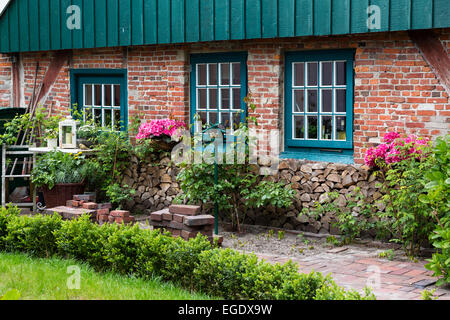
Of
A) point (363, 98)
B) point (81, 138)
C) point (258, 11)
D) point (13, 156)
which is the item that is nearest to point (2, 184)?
point (13, 156)

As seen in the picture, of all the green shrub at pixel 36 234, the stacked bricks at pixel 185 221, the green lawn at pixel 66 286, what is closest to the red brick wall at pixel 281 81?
the stacked bricks at pixel 185 221

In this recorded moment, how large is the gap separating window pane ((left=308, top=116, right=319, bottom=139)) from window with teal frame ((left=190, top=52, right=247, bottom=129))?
100cm

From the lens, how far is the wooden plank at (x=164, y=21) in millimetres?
10680

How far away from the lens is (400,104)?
866 centimetres

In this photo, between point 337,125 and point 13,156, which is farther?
point 13,156

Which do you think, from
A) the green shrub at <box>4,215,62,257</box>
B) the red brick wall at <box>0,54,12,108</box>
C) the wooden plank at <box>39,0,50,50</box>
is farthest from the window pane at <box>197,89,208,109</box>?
the red brick wall at <box>0,54,12,108</box>

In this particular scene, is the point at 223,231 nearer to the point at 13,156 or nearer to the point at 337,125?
the point at 337,125

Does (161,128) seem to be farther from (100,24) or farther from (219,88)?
(100,24)

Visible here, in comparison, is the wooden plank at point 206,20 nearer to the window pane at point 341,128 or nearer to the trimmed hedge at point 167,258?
the window pane at point 341,128

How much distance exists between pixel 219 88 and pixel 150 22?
1641 mm
